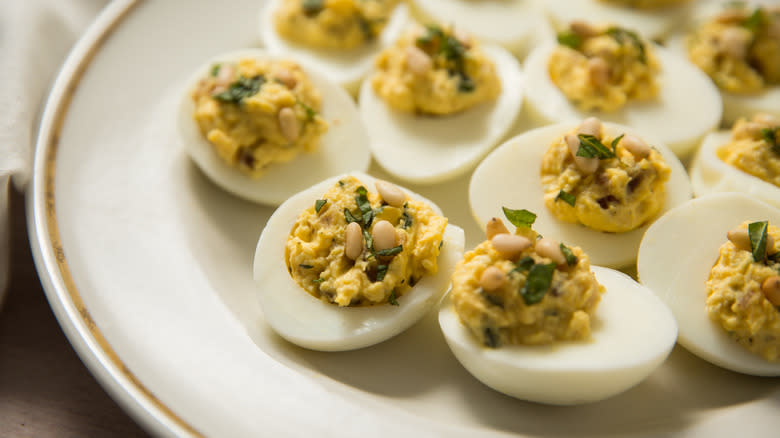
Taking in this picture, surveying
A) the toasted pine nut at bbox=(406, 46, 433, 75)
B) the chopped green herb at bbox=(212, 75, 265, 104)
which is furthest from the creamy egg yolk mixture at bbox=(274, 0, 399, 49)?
the chopped green herb at bbox=(212, 75, 265, 104)

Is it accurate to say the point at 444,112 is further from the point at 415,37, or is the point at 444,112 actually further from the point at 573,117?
the point at 573,117

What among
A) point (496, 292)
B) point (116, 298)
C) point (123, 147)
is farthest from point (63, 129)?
point (496, 292)

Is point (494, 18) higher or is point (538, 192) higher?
point (494, 18)

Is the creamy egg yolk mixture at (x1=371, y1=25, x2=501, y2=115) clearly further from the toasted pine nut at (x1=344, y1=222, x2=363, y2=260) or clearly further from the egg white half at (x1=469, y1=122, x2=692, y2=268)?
the toasted pine nut at (x1=344, y1=222, x2=363, y2=260)

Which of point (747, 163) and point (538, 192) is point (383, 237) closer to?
point (538, 192)

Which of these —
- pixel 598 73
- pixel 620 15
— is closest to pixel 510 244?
pixel 598 73

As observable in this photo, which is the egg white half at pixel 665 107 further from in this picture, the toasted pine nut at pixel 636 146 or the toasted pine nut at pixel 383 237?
the toasted pine nut at pixel 383 237

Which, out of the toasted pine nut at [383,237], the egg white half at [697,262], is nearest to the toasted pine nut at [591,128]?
the egg white half at [697,262]
